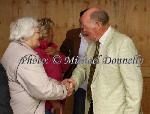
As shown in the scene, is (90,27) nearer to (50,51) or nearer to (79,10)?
(50,51)

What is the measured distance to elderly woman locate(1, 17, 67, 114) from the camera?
8.80ft

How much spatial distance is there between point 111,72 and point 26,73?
0.62 meters

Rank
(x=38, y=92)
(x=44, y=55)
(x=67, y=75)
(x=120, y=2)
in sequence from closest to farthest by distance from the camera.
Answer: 1. (x=38, y=92)
2. (x=44, y=55)
3. (x=67, y=75)
4. (x=120, y=2)

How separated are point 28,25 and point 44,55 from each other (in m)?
0.47

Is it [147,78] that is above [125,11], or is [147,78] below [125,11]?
below

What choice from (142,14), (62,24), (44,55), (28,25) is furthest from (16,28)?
(142,14)

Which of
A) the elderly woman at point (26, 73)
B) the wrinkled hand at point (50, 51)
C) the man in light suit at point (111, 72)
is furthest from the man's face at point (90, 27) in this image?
the wrinkled hand at point (50, 51)

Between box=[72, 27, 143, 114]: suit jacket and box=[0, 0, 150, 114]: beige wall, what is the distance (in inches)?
70.1

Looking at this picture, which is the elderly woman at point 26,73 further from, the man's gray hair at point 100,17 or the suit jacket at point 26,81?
the man's gray hair at point 100,17

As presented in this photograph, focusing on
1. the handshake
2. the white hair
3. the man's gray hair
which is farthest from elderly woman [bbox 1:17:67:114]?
the man's gray hair

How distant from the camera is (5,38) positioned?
188 inches

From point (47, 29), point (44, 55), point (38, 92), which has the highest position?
point (47, 29)

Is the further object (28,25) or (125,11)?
(125,11)

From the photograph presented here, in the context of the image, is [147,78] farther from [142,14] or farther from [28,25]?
[28,25]
